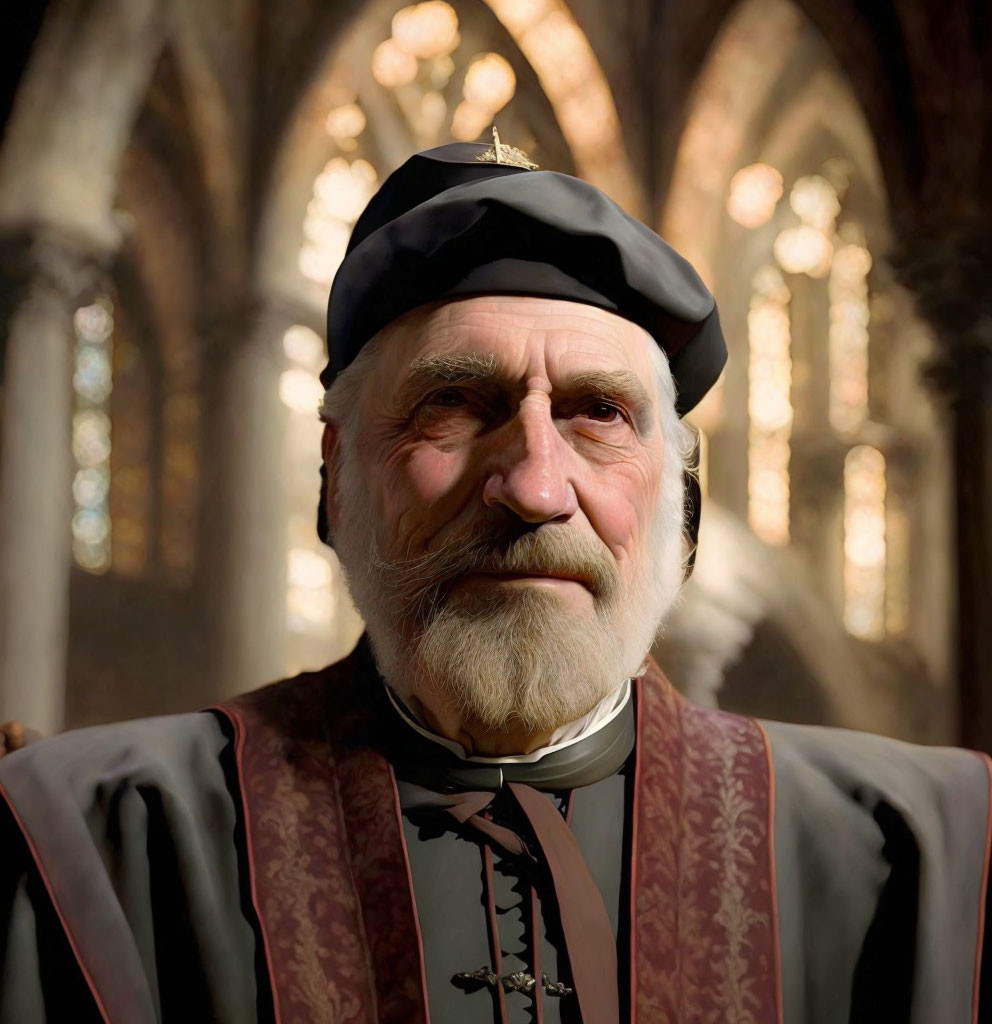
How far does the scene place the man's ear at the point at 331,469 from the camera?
80.7 inches

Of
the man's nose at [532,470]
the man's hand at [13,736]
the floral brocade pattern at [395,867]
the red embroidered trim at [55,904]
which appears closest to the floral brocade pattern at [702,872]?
the floral brocade pattern at [395,867]

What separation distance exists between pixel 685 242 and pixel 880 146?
22.2 inches

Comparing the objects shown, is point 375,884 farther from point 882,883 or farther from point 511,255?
point 511,255

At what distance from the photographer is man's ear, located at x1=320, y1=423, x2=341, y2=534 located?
2.05 m

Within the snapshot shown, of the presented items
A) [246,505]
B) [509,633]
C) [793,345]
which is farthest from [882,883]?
[793,345]

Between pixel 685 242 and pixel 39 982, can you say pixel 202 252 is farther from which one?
pixel 39 982

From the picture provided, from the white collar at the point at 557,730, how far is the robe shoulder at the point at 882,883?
216 millimetres

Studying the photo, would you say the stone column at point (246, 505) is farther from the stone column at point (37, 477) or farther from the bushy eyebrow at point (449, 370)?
the bushy eyebrow at point (449, 370)

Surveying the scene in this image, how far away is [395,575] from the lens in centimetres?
187

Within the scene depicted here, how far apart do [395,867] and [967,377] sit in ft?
8.23

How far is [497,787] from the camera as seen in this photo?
186cm

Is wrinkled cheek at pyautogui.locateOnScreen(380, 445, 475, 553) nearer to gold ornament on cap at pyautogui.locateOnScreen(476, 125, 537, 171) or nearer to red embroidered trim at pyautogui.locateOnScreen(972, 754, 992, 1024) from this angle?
gold ornament on cap at pyautogui.locateOnScreen(476, 125, 537, 171)

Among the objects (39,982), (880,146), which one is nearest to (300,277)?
(880,146)

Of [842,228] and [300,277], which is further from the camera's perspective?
[842,228]
